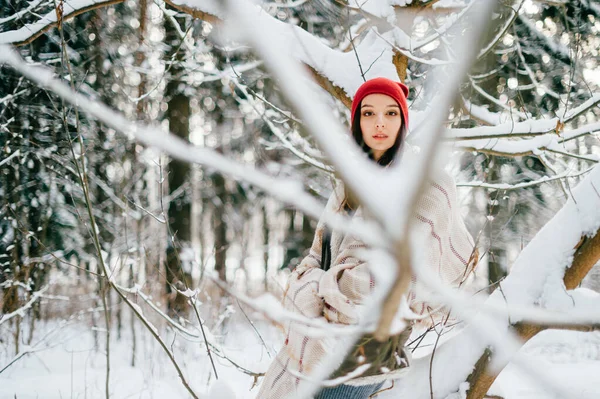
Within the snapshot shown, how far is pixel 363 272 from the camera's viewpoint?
Answer: 1237 millimetres

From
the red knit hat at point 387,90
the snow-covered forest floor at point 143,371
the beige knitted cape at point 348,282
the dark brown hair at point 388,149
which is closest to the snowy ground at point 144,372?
the snow-covered forest floor at point 143,371

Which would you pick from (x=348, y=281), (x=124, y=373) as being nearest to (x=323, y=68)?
(x=348, y=281)

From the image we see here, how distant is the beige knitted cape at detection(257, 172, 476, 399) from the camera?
4.02 feet

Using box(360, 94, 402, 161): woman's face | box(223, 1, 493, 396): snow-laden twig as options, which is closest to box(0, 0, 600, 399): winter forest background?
box(223, 1, 493, 396): snow-laden twig

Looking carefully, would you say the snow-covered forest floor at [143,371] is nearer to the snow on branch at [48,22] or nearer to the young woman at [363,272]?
the young woman at [363,272]

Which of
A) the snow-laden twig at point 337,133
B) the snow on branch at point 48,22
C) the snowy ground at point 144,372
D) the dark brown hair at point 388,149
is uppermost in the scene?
the snow on branch at point 48,22

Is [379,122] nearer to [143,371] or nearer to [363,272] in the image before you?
[363,272]

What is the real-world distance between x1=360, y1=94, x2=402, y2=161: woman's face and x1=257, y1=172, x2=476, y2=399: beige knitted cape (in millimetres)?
274

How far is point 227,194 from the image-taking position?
11.3 m

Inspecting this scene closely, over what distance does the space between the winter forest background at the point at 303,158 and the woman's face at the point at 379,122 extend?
8.4 inches

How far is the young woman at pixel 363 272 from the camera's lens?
1.22m

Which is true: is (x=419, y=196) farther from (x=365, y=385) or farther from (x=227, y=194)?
(x=227, y=194)

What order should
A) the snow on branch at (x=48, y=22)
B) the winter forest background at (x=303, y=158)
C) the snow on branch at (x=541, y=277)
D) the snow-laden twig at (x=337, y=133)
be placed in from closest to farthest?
the snow-laden twig at (x=337, y=133) → the winter forest background at (x=303, y=158) → the snow on branch at (x=541, y=277) → the snow on branch at (x=48, y=22)

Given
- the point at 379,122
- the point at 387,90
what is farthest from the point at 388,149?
the point at 387,90
